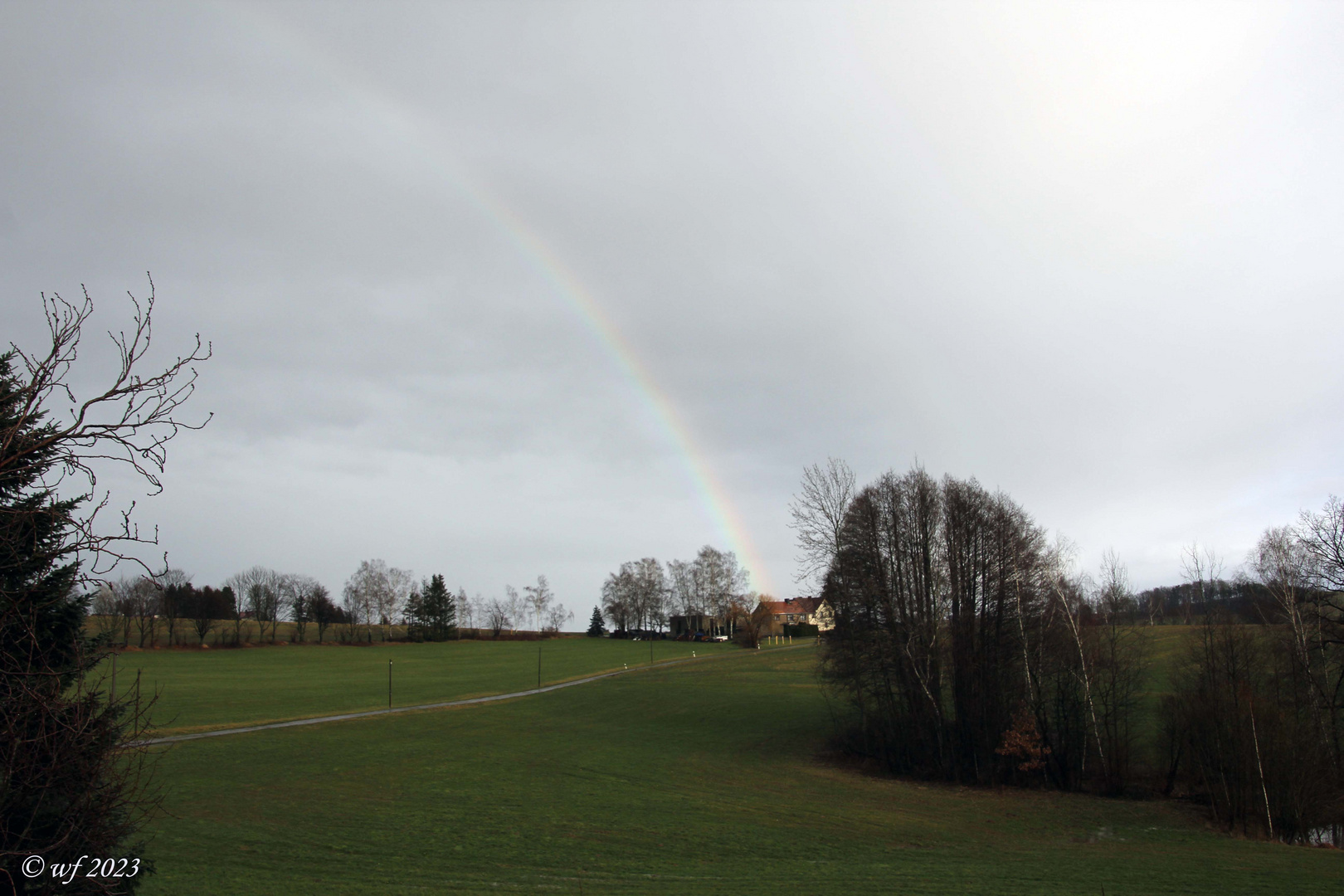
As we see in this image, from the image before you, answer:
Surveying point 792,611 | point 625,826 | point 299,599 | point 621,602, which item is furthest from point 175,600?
point 792,611

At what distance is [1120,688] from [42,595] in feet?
140

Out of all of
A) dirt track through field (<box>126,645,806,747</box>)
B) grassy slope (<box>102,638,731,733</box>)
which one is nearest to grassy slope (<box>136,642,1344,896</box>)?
dirt track through field (<box>126,645,806,747</box>)

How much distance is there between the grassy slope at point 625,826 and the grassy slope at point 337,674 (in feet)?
24.3

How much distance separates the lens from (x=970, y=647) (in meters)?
38.4

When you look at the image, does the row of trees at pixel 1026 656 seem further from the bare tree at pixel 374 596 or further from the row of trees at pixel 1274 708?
the bare tree at pixel 374 596

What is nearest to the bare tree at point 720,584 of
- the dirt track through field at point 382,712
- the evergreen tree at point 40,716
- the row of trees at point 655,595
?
the row of trees at point 655,595

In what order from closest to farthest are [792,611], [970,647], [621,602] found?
[970,647] → [621,602] → [792,611]

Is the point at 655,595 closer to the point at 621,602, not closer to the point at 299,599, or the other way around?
the point at 621,602

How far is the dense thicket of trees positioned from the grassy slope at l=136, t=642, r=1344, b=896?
128 inches

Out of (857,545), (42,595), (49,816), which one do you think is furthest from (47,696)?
(857,545)

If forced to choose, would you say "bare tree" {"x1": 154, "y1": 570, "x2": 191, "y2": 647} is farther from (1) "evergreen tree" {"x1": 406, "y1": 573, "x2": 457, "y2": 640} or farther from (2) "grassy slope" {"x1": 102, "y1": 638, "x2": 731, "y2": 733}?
(1) "evergreen tree" {"x1": 406, "y1": 573, "x2": 457, "y2": 640}

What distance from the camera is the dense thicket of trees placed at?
121 feet

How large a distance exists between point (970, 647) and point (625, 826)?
79.0 feet

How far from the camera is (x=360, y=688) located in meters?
62.6
